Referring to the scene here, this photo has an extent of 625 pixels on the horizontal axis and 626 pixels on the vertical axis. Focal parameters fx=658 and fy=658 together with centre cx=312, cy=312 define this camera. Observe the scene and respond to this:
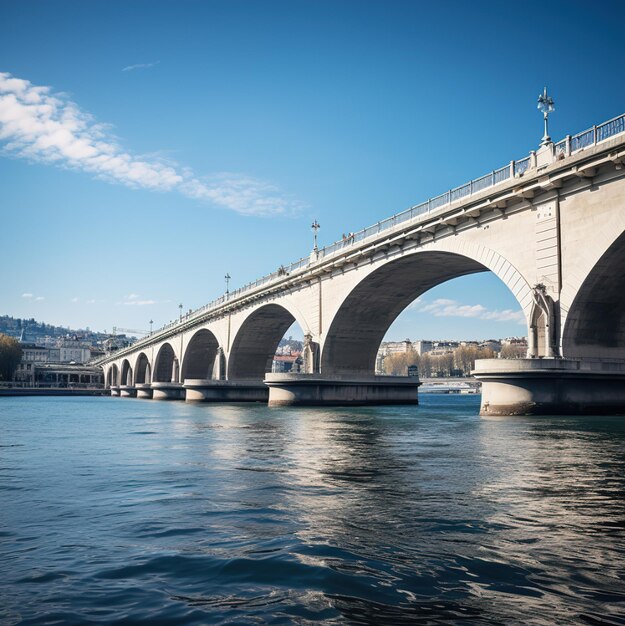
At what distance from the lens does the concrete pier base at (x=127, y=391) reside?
114 m

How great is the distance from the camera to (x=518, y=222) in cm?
3033

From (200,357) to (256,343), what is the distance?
2176cm

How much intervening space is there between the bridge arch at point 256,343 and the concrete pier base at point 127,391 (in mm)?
46345

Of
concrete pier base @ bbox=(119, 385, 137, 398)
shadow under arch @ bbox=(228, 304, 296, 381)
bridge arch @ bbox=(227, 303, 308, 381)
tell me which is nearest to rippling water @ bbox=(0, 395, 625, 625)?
bridge arch @ bbox=(227, 303, 308, 381)

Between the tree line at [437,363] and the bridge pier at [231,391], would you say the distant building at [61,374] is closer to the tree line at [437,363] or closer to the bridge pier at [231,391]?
the tree line at [437,363]

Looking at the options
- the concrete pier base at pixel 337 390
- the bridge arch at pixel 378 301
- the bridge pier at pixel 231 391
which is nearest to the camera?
the bridge arch at pixel 378 301

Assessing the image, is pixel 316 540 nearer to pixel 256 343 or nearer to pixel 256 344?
pixel 256 343

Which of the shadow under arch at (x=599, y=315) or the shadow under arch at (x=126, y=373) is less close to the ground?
the shadow under arch at (x=599, y=315)

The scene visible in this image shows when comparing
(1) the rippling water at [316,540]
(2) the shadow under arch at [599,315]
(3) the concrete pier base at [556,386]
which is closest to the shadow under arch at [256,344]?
(3) the concrete pier base at [556,386]

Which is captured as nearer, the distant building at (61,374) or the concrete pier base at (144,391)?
the concrete pier base at (144,391)

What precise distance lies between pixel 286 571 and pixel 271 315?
58813 mm

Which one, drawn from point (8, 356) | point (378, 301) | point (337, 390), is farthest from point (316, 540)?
point (8, 356)

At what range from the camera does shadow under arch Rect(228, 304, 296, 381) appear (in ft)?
218

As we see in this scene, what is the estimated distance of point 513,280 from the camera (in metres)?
30.7
